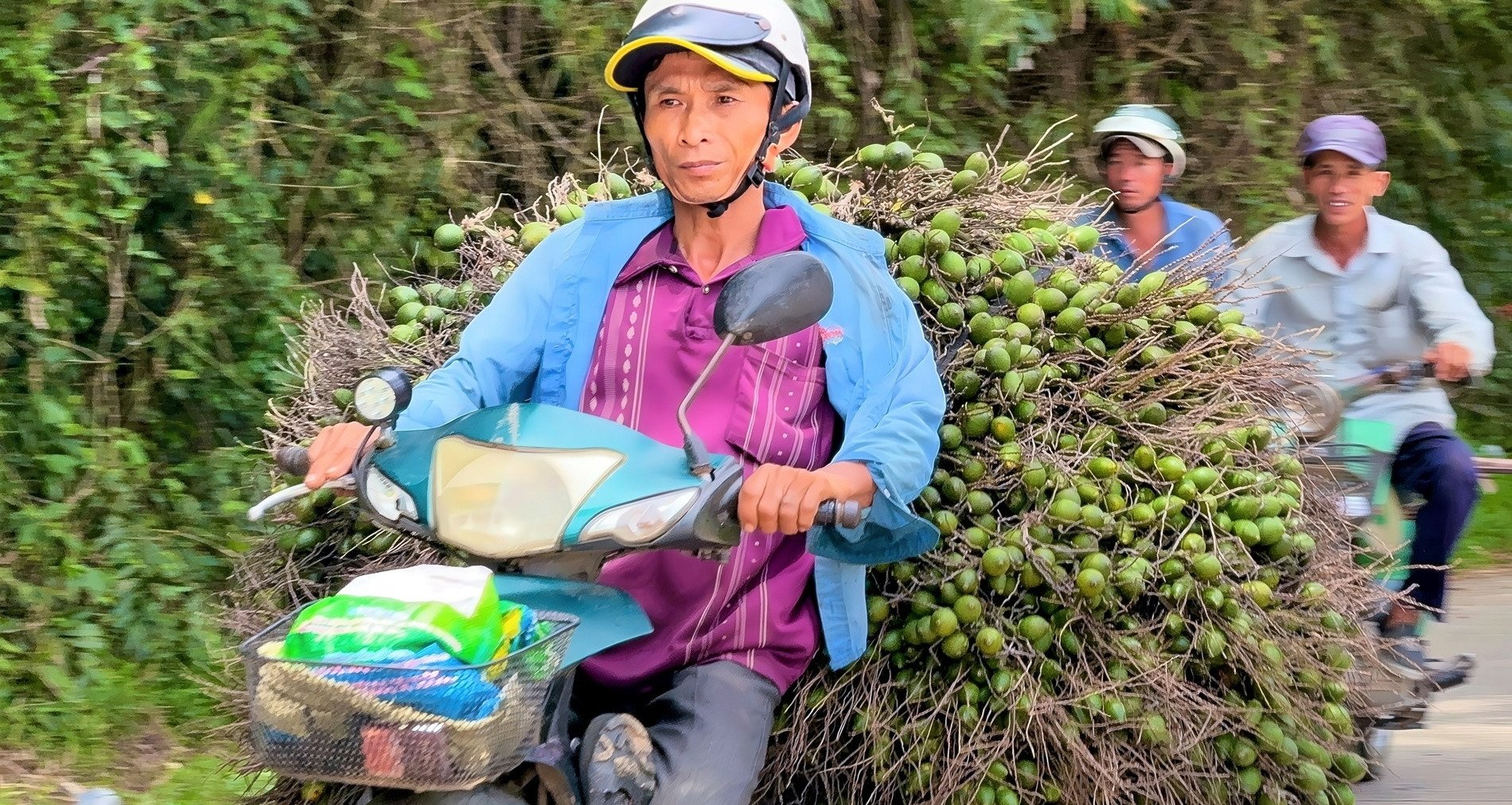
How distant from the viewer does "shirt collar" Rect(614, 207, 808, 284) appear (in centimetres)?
276

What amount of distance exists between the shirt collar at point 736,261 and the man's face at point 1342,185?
105 inches

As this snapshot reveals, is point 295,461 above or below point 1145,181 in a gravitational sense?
below

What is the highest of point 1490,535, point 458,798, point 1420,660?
point 458,798

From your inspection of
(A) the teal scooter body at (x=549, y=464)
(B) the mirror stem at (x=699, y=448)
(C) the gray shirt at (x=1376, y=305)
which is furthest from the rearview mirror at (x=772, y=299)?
(C) the gray shirt at (x=1376, y=305)

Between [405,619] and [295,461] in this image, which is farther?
[295,461]

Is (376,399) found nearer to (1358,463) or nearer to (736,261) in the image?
(736,261)

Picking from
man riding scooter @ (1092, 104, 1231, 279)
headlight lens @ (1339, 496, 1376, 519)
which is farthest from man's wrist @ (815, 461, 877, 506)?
man riding scooter @ (1092, 104, 1231, 279)

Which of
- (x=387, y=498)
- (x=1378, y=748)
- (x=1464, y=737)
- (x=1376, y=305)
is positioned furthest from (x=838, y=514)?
(x=1464, y=737)

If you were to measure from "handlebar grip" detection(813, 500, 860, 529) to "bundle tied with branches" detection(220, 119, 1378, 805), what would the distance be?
1.70 feet

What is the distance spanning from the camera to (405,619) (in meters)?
Answer: 1.86

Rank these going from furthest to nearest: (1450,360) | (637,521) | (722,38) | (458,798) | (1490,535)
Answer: (1490,535) → (1450,360) → (722,38) → (637,521) → (458,798)

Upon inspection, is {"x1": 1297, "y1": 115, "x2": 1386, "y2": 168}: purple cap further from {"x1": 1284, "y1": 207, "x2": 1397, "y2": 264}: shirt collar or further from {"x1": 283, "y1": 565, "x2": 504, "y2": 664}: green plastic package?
{"x1": 283, "y1": 565, "x2": 504, "y2": 664}: green plastic package

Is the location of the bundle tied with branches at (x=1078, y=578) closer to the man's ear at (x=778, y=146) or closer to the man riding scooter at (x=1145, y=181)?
the man's ear at (x=778, y=146)

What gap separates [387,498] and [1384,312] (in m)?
3.64
